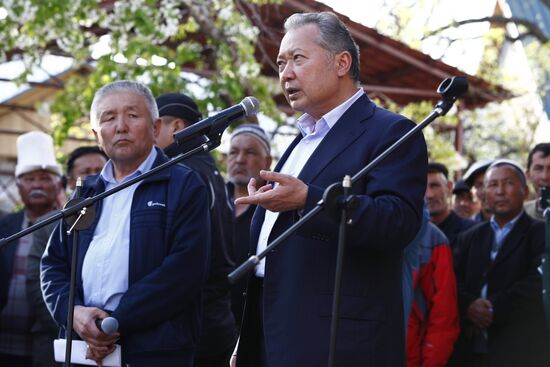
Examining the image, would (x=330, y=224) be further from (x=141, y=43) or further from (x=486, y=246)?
(x=141, y=43)

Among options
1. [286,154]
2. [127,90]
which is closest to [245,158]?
[127,90]

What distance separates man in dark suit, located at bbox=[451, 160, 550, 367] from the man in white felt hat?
2978 millimetres

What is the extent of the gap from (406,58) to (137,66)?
5.02 metres

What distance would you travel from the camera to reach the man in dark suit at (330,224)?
134 inches

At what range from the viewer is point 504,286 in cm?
639

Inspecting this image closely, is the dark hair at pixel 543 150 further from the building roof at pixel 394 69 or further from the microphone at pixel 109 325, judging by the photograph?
the building roof at pixel 394 69

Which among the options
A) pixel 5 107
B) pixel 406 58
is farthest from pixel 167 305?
pixel 5 107

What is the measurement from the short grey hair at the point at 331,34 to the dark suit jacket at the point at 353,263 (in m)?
0.30

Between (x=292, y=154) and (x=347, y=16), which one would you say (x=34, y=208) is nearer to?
(x=292, y=154)

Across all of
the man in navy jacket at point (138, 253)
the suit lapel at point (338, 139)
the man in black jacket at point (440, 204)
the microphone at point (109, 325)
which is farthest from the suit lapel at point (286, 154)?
the man in black jacket at point (440, 204)

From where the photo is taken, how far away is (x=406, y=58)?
12.6 metres

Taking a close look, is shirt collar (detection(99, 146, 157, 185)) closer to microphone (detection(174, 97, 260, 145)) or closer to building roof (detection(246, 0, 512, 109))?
microphone (detection(174, 97, 260, 145))

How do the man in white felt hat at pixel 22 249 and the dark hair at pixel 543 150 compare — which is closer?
the man in white felt hat at pixel 22 249

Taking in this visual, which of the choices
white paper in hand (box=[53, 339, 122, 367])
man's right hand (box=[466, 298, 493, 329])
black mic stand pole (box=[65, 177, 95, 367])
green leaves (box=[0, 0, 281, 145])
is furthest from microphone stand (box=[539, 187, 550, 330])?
green leaves (box=[0, 0, 281, 145])
